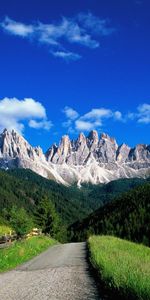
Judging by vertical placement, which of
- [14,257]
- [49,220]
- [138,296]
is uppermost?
[49,220]

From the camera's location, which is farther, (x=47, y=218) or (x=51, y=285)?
(x=47, y=218)

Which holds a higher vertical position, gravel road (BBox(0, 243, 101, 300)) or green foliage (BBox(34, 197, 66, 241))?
green foliage (BBox(34, 197, 66, 241))

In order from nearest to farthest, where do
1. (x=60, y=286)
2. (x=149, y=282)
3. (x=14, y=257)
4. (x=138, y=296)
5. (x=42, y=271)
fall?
(x=138, y=296), (x=149, y=282), (x=60, y=286), (x=42, y=271), (x=14, y=257)

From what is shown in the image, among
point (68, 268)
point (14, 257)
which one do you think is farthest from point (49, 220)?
point (68, 268)

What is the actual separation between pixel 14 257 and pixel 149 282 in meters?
22.3

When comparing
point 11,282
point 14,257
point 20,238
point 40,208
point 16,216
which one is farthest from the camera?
point 16,216

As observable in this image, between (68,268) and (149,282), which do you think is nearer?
(149,282)

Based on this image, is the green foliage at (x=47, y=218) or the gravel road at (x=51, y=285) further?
the green foliage at (x=47, y=218)

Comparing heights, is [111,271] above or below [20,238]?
below

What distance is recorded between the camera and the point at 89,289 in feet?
57.0

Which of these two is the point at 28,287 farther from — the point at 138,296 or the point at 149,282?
the point at 138,296

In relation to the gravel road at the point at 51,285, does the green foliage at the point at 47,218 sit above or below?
above

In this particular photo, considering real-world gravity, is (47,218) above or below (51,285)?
above

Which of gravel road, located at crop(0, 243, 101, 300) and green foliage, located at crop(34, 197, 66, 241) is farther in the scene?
green foliage, located at crop(34, 197, 66, 241)
